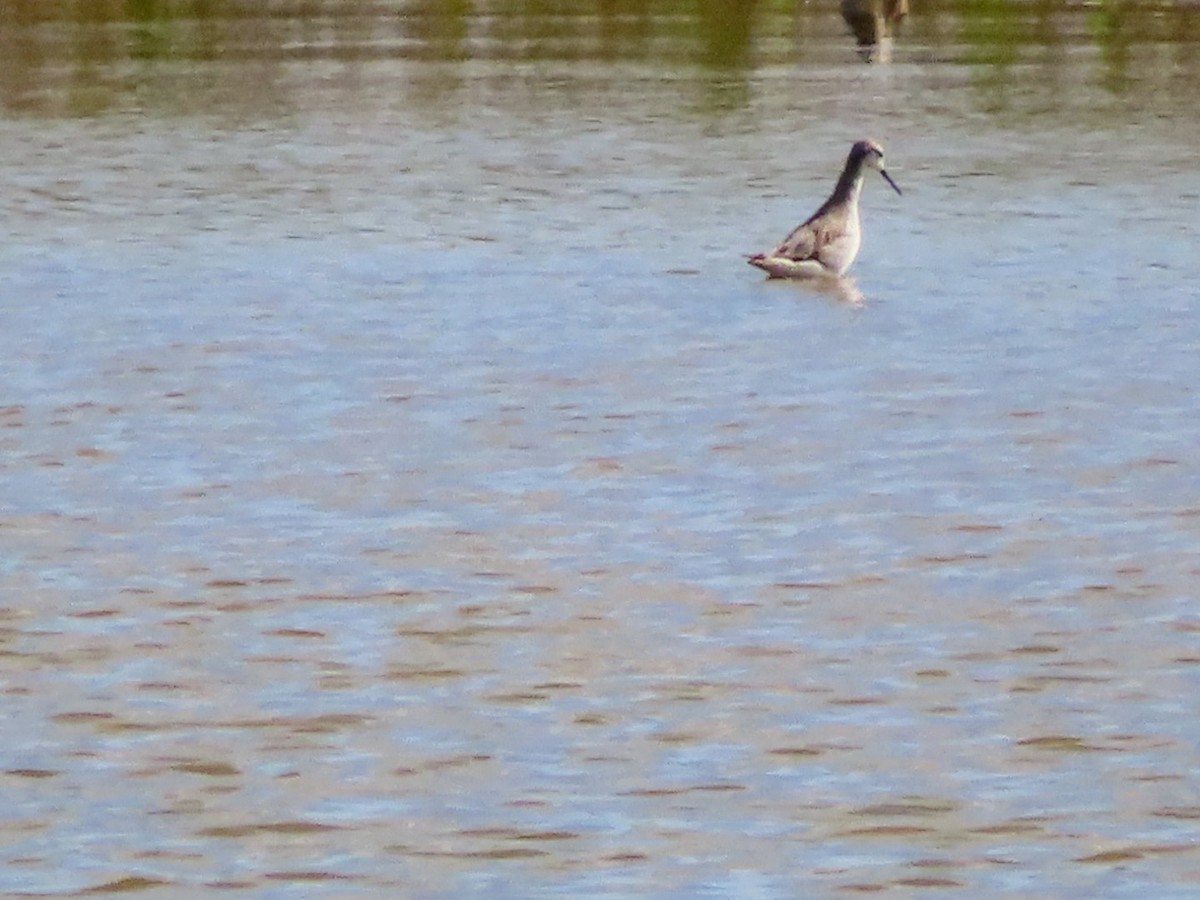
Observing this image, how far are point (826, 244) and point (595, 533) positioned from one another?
7872 mm

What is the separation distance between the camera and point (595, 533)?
37.5 feet

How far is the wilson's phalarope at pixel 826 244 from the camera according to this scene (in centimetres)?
1894

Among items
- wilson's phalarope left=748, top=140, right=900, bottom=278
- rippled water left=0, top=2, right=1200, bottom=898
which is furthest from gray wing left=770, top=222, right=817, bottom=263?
rippled water left=0, top=2, right=1200, bottom=898

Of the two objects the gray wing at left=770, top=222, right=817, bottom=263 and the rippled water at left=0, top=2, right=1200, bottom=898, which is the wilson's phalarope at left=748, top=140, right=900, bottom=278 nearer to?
the gray wing at left=770, top=222, right=817, bottom=263

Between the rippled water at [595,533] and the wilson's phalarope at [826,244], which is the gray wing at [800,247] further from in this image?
the rippled water at [595,533]

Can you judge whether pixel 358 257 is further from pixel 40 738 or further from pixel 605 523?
pixel 40 738

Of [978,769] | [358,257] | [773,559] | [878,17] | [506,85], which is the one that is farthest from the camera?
[878,17]

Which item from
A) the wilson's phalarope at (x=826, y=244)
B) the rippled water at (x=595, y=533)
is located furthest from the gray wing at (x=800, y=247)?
the rippled water at (x=595, y=533)

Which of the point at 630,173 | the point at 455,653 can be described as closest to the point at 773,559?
the point at 455,653

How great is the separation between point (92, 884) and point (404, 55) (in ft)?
99.3

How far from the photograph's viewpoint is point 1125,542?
11.2 m

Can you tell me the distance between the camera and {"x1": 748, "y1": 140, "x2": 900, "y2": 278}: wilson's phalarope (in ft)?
62.1

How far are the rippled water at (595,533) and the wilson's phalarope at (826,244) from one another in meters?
0.25

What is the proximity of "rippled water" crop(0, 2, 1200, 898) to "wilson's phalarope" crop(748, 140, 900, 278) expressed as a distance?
0.25 m
